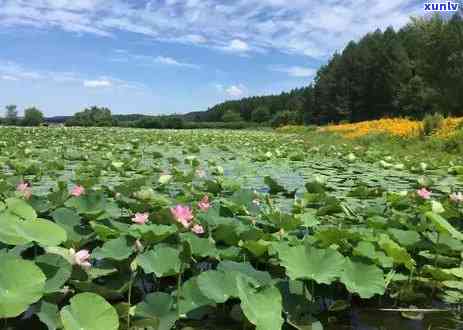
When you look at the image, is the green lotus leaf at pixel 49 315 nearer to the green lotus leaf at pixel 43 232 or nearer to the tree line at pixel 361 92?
the green lotus leaf at pixel 43 232

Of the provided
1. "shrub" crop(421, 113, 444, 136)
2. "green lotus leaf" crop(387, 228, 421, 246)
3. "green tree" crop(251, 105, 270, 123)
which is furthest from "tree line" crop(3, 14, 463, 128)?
"green lotus leaf" crop(387, 228, 421, 246)

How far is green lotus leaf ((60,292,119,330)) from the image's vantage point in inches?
62.2

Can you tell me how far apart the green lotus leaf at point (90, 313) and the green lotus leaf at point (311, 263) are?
25.3 inches

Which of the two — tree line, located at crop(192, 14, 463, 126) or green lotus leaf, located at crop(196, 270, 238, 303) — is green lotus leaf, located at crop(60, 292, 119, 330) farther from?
tree line, located at crop(192, 14, 463, 126)

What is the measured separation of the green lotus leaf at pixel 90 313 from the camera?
1581 mm

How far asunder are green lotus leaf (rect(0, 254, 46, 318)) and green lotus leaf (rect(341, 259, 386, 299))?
1.08 meters

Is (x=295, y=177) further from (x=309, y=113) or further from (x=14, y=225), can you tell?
(x=309, y=113)

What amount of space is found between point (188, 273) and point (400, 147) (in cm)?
1091

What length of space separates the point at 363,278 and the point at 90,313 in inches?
41.1

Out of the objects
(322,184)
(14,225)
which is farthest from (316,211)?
(14,225)

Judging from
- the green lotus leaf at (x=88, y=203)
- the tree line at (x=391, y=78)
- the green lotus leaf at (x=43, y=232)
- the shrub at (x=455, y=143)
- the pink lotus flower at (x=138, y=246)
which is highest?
the tree line at (x=391, y=78)

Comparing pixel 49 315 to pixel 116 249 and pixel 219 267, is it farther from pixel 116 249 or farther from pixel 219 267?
pixel 219 267

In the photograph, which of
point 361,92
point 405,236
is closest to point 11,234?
point 405,236

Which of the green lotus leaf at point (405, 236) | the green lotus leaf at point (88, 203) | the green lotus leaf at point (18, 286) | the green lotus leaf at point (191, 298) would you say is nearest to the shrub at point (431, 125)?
the green lotus leaf at point (405, 236)
